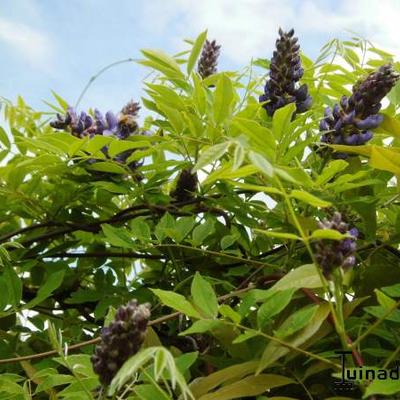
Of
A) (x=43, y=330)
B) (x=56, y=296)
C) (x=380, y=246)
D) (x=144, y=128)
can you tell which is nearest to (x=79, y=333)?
(x=43, y=330)

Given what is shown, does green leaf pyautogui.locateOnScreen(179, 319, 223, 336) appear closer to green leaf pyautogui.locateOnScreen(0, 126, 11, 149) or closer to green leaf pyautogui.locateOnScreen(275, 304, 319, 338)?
green leaf pyautogui.locateOnScreen(275, 304, 319, 338)

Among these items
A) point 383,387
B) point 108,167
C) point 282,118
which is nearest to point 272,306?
point 383,387

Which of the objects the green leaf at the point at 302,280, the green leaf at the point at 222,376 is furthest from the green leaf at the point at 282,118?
the green leaf at the point at 222,376

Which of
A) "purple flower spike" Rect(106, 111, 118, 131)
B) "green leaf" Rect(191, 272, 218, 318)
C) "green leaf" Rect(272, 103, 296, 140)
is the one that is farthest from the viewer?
"purple flower spike" Rect(106, 111, 118, 131)

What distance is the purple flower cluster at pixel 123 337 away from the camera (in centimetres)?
66

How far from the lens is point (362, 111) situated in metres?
1.01

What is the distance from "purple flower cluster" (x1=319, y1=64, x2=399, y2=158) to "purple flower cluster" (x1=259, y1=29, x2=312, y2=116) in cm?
12

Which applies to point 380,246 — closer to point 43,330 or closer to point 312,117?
point 312,117

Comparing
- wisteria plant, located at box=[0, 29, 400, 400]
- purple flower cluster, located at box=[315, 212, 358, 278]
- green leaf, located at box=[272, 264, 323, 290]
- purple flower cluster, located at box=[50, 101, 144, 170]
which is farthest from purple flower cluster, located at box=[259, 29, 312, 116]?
purple flower cluster, located at box=[315, 212, 358, 278]

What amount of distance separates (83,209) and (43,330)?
0.26 m

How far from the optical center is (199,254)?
4.17 feet

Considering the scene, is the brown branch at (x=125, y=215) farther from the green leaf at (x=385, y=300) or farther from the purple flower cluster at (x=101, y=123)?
the green leaf at (x=385, y=300)

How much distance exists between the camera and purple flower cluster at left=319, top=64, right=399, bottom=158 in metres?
0.98

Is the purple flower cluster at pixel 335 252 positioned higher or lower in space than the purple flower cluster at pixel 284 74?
lower
